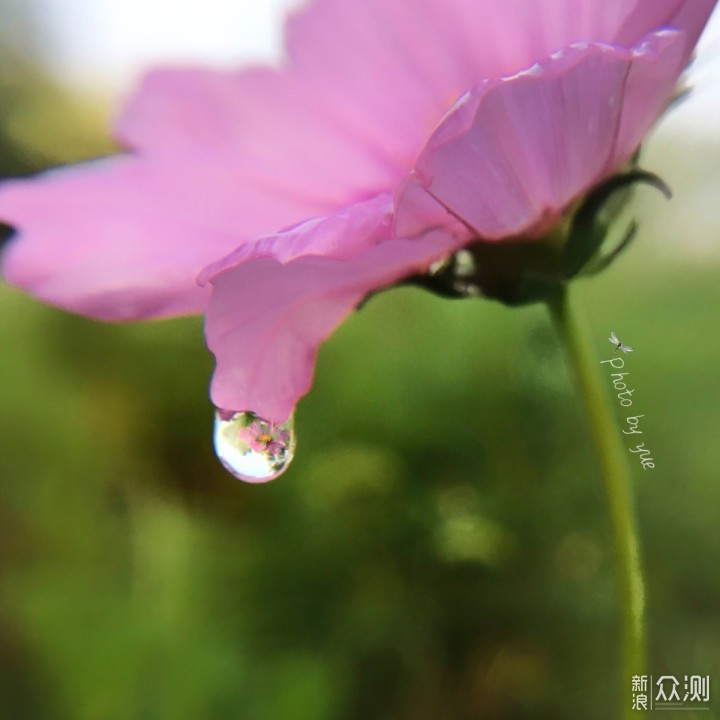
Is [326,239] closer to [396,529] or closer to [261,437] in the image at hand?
[261,437]

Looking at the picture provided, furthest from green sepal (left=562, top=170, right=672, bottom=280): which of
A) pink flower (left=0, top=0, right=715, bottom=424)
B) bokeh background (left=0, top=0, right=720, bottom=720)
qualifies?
bokeh background (left=0, top=0, right=720, bottom=720)

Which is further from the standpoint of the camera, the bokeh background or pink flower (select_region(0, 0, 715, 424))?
the bokeh background

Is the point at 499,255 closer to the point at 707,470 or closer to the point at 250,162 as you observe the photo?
the point at 250,162

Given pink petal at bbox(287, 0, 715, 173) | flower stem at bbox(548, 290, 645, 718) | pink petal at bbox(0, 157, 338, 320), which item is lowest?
flower stem at bbox(548, 290, 645, 718)

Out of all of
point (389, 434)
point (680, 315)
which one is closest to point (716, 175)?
point (680, 315)

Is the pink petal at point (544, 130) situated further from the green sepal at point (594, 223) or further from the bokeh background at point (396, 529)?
the bokeh background at point (396, 529)

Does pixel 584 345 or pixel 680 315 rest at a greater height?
pixel 680 315

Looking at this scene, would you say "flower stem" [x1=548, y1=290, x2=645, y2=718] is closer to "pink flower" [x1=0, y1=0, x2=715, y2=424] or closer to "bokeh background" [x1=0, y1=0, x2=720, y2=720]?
"pink flower" [x1=0, y1=0, x2=715, y2=424]

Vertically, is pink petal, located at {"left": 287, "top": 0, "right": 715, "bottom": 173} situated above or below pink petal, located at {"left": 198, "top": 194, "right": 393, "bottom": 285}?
above

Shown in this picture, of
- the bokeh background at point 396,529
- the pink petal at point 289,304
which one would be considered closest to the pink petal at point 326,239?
the pink petal at point 289,304
